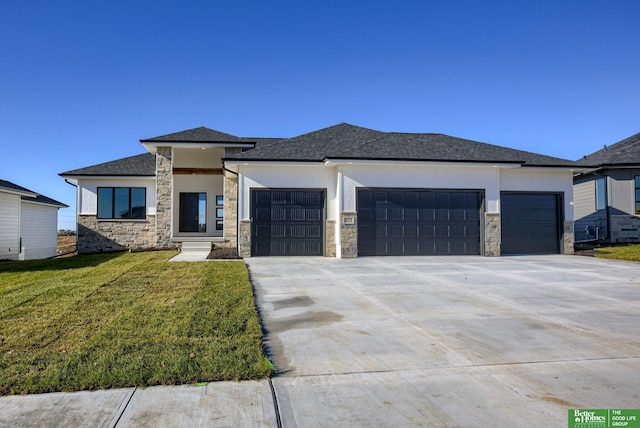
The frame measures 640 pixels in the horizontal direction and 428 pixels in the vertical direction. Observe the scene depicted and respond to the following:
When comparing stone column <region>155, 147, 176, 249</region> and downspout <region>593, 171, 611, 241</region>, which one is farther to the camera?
downspout <region>593, 171, 611, 241</region>

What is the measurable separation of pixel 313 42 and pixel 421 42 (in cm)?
411

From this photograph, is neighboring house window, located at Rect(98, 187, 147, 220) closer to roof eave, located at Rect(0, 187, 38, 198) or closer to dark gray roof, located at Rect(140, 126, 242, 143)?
roof eave, located at Rect(0, 187, 38, 198)

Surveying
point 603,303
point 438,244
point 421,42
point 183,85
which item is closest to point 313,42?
point 421,42

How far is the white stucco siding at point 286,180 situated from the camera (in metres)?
14.5

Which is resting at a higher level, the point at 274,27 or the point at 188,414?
the point at 274,27

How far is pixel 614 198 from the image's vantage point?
19.0 meters

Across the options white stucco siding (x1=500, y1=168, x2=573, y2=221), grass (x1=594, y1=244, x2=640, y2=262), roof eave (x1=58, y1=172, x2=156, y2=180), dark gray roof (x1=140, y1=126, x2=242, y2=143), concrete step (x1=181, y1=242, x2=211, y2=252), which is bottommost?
grass (x1=594, y1=244, x2=640, y2=262)

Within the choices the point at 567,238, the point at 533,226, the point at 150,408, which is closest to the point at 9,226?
the point at 150,408

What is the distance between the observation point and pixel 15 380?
3.38 meters

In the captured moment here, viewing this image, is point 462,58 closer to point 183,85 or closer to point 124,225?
point 183,85

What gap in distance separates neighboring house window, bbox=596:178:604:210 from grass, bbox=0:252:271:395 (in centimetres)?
1918

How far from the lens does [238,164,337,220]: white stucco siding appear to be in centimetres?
1451

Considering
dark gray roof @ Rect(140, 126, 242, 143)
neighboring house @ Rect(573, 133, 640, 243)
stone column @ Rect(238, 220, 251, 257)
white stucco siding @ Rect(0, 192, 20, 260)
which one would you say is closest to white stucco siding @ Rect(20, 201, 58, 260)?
white stucco siding @ Rect(0, 192, 20, 260)

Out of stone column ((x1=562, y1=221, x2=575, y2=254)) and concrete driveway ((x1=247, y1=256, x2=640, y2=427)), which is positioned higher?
stone column ((x1=562, y1=221, x2=575, y2=254))
